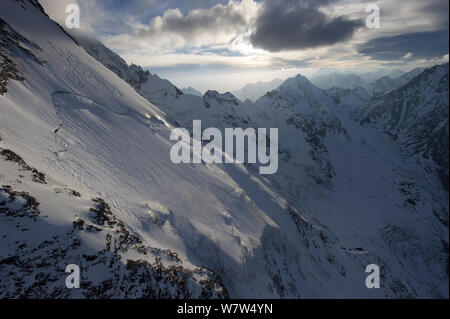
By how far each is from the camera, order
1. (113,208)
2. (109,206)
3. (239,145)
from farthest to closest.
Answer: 1. (239,145)
2. (113,208)
3. (109,206)

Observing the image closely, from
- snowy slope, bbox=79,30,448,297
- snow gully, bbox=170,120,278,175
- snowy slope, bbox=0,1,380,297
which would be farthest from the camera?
snowy slope, bbox=79,30,448,297

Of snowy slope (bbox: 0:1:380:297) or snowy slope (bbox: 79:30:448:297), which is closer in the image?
snowy slope (bbox: 0:1:380:297)

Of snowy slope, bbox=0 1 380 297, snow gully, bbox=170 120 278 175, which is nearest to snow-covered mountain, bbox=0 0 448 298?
snowy slope, bbox=0 1 380 297

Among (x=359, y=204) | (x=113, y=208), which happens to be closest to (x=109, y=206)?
(x=113, y=208)

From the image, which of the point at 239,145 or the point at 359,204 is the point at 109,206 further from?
the point at 359,204

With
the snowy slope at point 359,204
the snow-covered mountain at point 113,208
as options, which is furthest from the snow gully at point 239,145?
the snowy slope at point 359,204

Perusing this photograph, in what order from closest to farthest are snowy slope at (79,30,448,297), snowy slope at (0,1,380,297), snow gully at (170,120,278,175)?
snowy slope at (0,1,380,297), snow gully at (170,120,278,175), snowy slope at (79,30,448,297)

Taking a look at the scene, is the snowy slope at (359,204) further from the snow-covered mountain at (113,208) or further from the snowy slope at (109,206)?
the snowy slope at (109,206)

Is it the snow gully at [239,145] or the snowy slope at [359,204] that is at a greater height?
the snow gully at [239,145]

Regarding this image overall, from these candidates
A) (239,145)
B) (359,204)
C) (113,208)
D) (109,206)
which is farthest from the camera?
(359,204)

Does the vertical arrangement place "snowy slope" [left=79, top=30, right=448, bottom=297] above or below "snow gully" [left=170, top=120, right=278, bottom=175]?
below

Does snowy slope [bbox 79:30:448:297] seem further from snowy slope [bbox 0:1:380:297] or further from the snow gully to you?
snowy slope [bbox 0:1:380:297]
